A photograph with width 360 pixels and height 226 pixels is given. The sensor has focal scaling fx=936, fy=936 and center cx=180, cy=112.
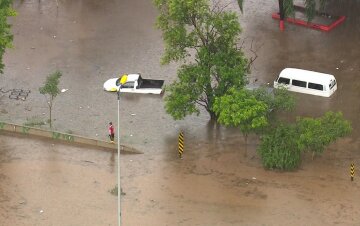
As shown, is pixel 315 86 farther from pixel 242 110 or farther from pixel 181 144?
pixel 181 144

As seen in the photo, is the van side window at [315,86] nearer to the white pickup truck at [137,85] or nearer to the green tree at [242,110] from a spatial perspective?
the green tree at [242,110]

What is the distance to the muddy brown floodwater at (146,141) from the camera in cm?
3841

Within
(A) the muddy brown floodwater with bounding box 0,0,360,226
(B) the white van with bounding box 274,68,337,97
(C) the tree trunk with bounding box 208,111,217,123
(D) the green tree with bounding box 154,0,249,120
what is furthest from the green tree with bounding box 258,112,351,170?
(B) the white van with bounding box 274,68,337,97

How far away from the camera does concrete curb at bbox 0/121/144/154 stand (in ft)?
142

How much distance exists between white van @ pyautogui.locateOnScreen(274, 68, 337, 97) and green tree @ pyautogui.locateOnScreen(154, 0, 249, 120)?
13.9ft

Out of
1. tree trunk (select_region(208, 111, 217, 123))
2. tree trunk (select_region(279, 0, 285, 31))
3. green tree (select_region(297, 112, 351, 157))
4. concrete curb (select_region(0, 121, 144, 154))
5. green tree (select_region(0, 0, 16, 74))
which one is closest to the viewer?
green tree (select_region(297, 112, 351, 157))

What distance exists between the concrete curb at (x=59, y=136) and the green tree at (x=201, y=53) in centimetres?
304

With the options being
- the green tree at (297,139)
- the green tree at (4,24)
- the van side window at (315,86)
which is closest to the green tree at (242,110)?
the green tree at (297,139)

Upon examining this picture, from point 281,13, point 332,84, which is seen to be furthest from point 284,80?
point 281,13

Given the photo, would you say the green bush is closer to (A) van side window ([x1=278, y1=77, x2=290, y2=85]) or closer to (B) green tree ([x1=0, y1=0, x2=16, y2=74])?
(A) van side window ([x1=278, y1=77, x2=290, y2=85])

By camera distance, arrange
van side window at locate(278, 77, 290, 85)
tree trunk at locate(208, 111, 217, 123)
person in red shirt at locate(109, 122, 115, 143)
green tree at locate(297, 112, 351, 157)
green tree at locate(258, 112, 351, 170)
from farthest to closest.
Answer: van side window at locate(278, 77, 290, 85), tree trunk at locate(208, 111, 217, 123), person in red shirt at locate(109, 122, 115, 143), green tree at locate(258, 112, 351, 170), green tree at locate(297, 112, 351, 157)

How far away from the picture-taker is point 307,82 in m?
47.2

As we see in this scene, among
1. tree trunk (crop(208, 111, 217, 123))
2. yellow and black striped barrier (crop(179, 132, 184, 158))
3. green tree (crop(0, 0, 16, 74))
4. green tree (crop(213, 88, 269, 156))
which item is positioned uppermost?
green tree (crop(0, 0, 16, 74))

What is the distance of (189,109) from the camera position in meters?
43.3
